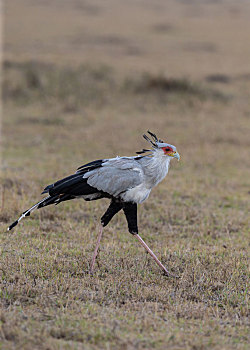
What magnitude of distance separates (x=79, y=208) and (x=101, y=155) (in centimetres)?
306

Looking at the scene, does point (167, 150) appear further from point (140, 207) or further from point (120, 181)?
point (140, 207)

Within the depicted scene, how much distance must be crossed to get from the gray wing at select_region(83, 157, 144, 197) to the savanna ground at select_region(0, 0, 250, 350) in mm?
727

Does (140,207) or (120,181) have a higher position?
(120,181)

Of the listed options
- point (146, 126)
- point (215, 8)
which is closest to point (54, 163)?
point (146, 126)

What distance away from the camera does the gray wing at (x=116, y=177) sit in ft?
14.8

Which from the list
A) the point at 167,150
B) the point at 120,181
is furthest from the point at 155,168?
the point at 120,181

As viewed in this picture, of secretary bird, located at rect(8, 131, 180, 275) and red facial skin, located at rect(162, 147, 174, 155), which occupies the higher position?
red facial skin, located at rect(162, 147, 174, 155)

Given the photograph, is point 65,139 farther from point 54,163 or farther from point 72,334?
point 72,334

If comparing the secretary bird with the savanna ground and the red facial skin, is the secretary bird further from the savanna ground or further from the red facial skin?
the savanna ground

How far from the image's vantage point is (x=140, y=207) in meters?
6.75

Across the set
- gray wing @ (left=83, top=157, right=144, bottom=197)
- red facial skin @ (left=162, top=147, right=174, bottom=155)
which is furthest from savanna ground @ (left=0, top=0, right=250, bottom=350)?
red facial skin @ (left=162, top=147, right=174, bottom=155)

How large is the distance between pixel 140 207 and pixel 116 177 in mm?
2273

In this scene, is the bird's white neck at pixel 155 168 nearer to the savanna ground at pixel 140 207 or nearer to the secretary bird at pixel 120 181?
the secretary bird at pixel 120 181

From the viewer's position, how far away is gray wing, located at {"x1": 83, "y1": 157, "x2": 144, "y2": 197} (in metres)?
4.50
